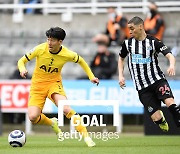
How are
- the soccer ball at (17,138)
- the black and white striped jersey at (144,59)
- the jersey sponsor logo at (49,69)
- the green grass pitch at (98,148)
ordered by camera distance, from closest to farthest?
the green grass pitch at (98,148), the soccer ball at (17,138), the black and white striped jersey at (144,59), the jersey sponsor logo at (49,69)

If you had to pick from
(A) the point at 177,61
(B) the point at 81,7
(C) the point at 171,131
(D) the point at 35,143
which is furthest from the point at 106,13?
(D) the point at 35,143

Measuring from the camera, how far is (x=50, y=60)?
1221 centimetres

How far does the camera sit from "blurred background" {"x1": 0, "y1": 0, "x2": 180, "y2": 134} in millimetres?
18391

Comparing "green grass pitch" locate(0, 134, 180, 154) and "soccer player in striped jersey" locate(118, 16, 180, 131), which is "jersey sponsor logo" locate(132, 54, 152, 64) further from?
"green grass pitch" locate(0, 134, 180, 154)

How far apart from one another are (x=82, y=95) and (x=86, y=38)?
282cm

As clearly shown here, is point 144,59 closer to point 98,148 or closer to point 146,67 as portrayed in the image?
point 146,67

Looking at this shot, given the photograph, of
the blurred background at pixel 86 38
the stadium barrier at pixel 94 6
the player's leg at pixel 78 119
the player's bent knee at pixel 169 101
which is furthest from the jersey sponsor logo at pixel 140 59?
the stadium barrier at pixel 94 6

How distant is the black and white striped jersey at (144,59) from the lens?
12.1 m

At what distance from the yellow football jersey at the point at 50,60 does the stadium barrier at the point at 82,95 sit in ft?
18.7

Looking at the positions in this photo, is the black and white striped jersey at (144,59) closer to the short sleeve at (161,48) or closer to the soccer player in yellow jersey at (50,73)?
the short sleeve at (161,48)

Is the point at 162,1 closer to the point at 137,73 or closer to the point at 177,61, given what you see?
the point at 177,61

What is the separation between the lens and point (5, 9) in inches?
868

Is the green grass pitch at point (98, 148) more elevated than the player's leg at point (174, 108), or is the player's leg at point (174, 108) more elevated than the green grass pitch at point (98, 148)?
the player's leg at point (174, 108)

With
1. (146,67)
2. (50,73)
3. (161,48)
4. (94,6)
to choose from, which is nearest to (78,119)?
(50,73)
